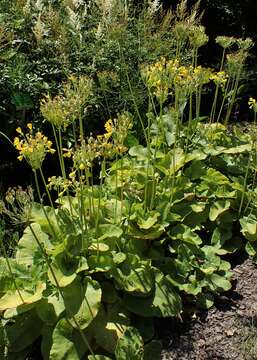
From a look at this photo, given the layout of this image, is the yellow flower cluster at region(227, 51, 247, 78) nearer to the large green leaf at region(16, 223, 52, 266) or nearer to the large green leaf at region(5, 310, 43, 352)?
the large green leaf at region(16, 223, 52, 266)

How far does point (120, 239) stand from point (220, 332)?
0.78 metres

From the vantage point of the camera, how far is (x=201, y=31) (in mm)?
3547

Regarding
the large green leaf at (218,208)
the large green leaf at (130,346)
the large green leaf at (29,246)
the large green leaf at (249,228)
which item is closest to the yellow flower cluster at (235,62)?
the large green leaf at (218,208)

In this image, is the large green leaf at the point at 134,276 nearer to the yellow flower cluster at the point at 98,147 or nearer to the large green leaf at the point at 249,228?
the yellow flower cluster at the point at 98,147

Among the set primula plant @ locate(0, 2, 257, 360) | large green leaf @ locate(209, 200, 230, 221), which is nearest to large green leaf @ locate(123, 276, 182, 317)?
primula plant @ locate(0, 2, 257, 360)

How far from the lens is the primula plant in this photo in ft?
8.98

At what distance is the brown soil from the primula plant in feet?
0.29

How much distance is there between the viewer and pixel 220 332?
3137 mm

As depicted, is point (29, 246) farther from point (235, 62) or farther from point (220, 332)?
point (235, 62)

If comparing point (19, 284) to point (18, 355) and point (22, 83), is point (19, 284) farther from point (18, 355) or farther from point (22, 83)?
point (22, 83)

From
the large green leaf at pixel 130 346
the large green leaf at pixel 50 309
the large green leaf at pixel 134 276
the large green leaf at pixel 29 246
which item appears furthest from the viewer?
the large green leaf at pixel 29 246

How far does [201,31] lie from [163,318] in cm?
182

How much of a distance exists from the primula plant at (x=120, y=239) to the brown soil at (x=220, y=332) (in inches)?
3.5

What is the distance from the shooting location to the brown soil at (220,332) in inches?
118
